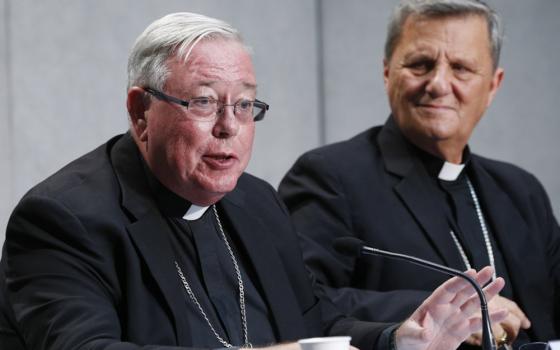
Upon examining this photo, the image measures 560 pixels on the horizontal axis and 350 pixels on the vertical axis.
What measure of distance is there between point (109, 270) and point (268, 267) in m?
0.53

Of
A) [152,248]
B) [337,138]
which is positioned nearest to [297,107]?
[337,138]

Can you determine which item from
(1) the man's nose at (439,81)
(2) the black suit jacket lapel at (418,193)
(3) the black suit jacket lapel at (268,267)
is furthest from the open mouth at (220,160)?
(1) the man's nose at (439,81)

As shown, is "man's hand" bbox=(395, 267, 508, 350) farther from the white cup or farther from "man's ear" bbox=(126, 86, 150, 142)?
"man's ear" bbox=(126, 86, 150, 142)

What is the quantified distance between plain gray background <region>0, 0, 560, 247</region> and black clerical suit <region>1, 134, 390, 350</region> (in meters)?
1.35

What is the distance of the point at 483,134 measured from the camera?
5.21 metres

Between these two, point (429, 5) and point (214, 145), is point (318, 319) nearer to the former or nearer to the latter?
point (214, 145)

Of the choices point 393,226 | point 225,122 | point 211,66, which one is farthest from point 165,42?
point 393,226

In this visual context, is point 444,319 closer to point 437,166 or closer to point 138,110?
point 138,110

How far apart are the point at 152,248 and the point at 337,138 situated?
2781 mm

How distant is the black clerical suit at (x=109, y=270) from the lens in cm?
233

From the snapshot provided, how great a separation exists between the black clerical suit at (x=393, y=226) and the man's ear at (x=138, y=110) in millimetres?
893

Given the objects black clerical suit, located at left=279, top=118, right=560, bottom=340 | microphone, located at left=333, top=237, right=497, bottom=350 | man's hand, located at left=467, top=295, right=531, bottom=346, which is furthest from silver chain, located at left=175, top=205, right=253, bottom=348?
man's hand, located at left=467, top=295, right=531, bottom=346

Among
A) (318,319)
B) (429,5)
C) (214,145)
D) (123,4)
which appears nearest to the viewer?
(214,145)

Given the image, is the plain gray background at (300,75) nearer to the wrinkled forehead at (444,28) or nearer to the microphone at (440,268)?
the wrinkled forehead at (444,28)
